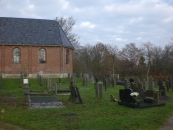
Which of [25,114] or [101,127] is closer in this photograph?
[101,127]

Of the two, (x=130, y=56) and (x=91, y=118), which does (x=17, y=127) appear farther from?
(x=130, y=56)

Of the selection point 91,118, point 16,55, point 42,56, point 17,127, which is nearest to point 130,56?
point 42,56

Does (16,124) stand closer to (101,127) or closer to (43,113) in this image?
(43,113)

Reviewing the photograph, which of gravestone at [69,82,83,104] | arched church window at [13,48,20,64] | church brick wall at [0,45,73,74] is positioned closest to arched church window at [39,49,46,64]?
church brick wall at [0,45,73,74]

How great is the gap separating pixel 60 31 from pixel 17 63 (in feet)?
28.6

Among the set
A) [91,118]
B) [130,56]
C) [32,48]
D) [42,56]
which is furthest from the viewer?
[130,56]

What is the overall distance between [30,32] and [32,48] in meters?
2.85

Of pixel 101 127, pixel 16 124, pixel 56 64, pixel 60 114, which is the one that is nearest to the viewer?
pixel 101 127

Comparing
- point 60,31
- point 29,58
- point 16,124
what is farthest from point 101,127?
point 60,31

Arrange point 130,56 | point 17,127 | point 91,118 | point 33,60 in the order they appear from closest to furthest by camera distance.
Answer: point 17,127, point 91,118, point 33,60, point 130,56

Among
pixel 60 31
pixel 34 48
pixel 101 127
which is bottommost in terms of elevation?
pixel 101 127

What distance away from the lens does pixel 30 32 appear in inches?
1417

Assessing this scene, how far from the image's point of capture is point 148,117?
9.67 m

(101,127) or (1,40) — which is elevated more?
(1,40)
